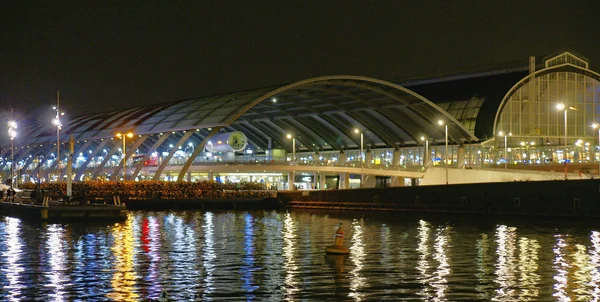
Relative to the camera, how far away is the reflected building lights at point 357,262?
2883 centimetres

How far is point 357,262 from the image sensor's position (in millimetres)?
37438

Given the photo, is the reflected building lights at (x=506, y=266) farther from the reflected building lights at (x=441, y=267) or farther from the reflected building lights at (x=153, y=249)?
the reflected building lights at (x=153, y=249)

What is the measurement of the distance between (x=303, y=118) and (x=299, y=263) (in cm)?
10216

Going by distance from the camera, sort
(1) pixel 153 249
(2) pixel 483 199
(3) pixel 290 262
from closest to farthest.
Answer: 1. (3) pixel 290 262
2. (1) pixel 153 249
3. (2) pixel 483 199

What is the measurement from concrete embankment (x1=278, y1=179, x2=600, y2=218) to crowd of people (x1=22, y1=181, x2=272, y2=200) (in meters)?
10.5

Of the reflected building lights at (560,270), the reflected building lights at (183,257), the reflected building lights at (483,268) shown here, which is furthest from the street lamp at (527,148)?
the reflected building lights at (560,270)

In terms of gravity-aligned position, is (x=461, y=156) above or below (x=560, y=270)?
above

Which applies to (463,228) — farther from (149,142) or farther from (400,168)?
(149,142)

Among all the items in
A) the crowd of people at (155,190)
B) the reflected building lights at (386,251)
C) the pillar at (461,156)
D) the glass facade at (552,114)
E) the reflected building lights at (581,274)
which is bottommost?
the reflected building lights at (581,274)

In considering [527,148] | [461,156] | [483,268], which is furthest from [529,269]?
[527,148]

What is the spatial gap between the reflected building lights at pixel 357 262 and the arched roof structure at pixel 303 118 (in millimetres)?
51481

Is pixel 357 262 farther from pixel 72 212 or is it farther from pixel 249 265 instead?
pixel 72 212

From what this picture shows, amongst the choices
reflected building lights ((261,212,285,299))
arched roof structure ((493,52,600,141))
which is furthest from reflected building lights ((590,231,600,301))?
arched roof structure ((493,52,600,141))

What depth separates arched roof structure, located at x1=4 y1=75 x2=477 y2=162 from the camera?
4299 inches
